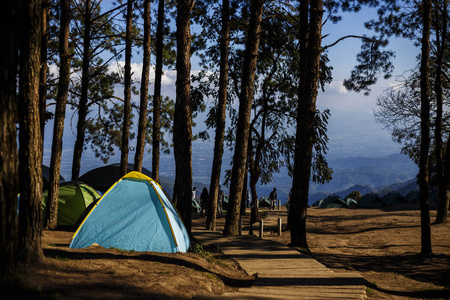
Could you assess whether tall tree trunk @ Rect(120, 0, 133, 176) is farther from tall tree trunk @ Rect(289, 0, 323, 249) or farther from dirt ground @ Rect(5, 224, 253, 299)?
dirt ground @ Rect(5, 224, 253, 299)

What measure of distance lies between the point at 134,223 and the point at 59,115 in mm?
6462

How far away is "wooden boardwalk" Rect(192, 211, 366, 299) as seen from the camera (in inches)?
252

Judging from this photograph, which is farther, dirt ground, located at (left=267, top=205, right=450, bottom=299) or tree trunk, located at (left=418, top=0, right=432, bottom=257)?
tree trunk, located at (left=418, top=0, right=432, bottom=257)

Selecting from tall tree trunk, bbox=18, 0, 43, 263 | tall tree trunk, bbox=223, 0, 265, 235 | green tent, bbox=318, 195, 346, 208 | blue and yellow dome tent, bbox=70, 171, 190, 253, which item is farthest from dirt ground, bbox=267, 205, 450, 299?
green tent, bbox=318, 195, 346, 208

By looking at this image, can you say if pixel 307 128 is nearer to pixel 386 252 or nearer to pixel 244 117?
pixel 244 117

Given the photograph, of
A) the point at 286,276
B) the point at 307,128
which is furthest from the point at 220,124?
the point at 286,276

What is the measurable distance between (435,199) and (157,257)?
30439 millimetres

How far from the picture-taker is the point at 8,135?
15.7 feet

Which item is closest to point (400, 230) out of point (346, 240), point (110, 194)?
point (346, 240)

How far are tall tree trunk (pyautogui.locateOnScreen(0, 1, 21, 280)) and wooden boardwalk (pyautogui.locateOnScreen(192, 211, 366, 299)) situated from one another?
9.48 feet

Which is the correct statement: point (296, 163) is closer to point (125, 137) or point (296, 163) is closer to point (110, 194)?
point (110, 194)

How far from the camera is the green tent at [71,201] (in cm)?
→ 1501

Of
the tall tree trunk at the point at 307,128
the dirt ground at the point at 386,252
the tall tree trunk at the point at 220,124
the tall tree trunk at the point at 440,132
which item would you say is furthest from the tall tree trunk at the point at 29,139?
the tall tree trunk at the point at 440,132

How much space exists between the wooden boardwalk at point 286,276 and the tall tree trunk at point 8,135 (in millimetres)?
2890
